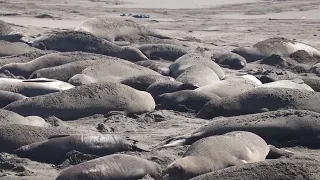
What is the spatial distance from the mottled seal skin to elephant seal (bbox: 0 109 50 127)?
56.9 inches

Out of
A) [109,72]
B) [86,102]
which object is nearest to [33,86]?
[86,102]

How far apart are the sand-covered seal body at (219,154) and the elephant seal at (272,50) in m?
6.17

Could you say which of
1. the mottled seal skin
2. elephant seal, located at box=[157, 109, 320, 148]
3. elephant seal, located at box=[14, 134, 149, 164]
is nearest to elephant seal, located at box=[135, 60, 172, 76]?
elephant seal, located at box=[157, 109, 320, 148]

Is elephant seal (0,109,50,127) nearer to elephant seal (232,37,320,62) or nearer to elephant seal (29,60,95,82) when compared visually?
elephant seal (29,60,95,82)

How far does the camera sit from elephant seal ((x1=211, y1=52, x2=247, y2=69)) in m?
11.4

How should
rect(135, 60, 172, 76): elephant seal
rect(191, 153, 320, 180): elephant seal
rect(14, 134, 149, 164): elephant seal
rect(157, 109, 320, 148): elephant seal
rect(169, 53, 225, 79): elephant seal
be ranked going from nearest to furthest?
rect(191, 153, 320, 180): elephant seal → rect(14, 134, 149, 164): elephant seal → rect(157, 109, 320, 148): elephant seal → rect(169, 53, 225, 79): elephant seal → rect(135, 60, 172, 76): elephant seal

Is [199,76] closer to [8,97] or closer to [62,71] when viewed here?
[62,71]

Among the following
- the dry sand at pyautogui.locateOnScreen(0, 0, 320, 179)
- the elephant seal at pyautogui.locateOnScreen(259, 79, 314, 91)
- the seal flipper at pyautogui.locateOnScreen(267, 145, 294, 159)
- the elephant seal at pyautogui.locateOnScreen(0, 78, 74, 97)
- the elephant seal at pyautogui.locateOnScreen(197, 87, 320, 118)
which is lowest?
the dry sand at pyautogui.locateOnScreen(0, 0, 320, 179)

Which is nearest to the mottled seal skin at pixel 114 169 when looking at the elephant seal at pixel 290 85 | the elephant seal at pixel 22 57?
the elephant seal at pixel 290 85

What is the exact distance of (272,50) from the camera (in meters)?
12.4

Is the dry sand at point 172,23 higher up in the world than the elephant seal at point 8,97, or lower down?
lower down

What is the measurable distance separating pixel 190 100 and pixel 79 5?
15.5 meters

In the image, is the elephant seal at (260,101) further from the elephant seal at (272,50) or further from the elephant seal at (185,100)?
the elephant seal at (272,50)

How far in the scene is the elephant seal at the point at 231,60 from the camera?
11.4 m
